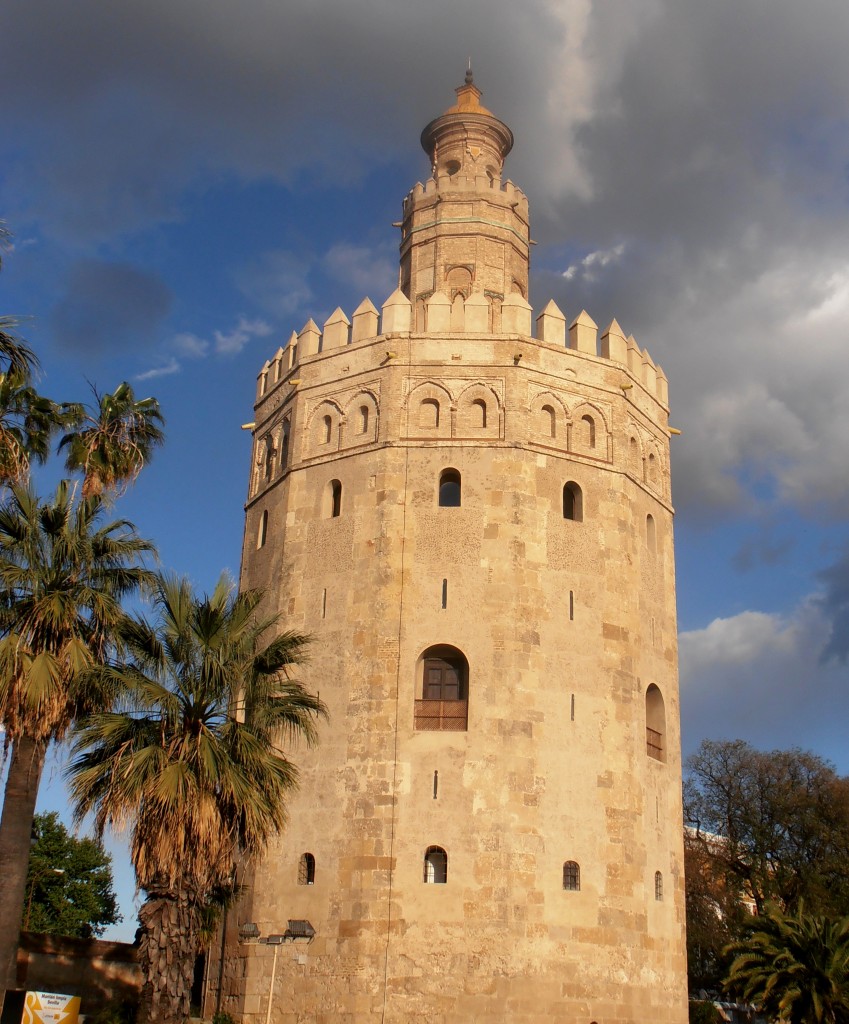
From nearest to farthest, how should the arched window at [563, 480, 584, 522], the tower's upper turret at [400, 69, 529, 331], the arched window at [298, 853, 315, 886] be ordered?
the arched window at [298, 853, 315, 886], the arched window at [563, 480, 584, 522], the tower's upper turret at [400, 69, 529, 331]

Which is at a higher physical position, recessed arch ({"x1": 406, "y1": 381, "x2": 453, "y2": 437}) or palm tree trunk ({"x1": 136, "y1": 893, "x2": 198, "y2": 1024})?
recessed arch ({"x1": 406, "y1": 381, "x2": 453, "y2": 437})

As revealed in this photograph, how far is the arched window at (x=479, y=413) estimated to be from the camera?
25.1 meters

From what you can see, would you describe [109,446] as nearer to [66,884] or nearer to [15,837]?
[15,837]

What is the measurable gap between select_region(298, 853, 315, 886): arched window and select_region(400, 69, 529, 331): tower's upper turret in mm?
12182

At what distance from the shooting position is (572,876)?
22281 mm

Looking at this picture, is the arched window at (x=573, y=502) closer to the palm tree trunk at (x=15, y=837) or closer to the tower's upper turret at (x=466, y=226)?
the tower's upper turret at (x=466, y=226)

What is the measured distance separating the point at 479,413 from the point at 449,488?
200cm

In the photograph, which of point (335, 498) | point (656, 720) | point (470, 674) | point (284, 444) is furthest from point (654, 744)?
point (284, 444)

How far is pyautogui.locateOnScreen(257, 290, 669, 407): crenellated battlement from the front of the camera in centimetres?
2597

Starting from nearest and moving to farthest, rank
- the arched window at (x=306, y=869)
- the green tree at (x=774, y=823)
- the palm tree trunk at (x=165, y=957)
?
the palm tree trunk at (x=165, y=957)
the arched window at (x=306, y=869)
the green tree at (x=774, y=823)

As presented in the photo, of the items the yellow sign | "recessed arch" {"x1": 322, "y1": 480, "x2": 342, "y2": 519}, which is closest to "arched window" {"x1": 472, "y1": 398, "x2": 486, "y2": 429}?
"recessed arch" {"x1": 322, "y1": 480, "x2": 342, "y2": 519}

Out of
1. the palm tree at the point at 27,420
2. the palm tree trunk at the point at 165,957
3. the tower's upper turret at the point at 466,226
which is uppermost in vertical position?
the tower's upper turret at the point at 466,226

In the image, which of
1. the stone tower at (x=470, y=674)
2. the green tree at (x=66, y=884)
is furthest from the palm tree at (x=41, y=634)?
the green tree at (x=66, y=884)

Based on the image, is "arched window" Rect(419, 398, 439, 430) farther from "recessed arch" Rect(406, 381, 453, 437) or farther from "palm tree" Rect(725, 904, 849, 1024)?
"palm tree" Rect(725, 904, 849, 1024)
